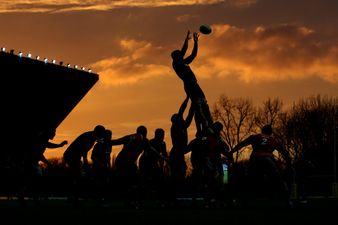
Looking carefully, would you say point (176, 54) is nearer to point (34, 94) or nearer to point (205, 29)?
point (205, 29)

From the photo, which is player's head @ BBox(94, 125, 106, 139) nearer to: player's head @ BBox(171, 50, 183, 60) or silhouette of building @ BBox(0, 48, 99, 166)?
player's head @ BBox(171, 50, 183, 60)

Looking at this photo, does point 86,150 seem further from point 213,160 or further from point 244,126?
point 244,126

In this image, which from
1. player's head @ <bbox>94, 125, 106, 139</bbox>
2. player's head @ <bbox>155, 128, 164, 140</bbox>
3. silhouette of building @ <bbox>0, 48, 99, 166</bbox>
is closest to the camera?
player's head @ <bbox>155, 128, 164, 140</bbox>

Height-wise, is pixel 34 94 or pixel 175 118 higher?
pixel 34 94

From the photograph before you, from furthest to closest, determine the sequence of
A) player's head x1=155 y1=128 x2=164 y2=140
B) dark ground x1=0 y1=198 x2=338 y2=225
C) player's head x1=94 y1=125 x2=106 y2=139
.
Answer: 1. player's head x1=94 y1=125 x2=106 y2=139
2. player's head x1=155 y1=128 x2=164 y2=140
3. dark ground x1=0 y1=198 x2=338 y2=225

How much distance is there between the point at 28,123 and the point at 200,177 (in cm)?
4309

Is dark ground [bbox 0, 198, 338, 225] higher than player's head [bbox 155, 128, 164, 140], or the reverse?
player's head [bbox 155, 128, 164, 140]

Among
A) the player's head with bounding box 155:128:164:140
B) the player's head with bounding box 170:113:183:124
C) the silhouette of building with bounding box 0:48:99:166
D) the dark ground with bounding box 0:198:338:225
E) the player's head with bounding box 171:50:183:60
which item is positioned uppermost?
the silhouette of building with bounding box 0:48:99:166

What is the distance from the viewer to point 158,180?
20.1 meters

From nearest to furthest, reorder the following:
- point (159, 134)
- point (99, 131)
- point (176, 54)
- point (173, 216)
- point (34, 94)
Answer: point (173, 216) → point (159, 134) → point (99, 131) → point (176, 54) → point (34, 94)

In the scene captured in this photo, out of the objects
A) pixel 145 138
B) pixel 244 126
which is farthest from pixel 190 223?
pixel 244 126

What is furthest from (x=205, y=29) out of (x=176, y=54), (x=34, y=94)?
(x=34, y=94)

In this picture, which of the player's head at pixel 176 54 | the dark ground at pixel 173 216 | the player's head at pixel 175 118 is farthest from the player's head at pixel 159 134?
the player's head at pixel 176 54

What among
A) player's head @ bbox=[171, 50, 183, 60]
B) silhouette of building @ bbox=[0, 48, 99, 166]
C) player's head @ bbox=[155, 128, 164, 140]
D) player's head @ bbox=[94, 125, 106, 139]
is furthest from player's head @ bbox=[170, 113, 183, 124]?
silhouette of building @ bbox=[0, 48, 99, 166]
